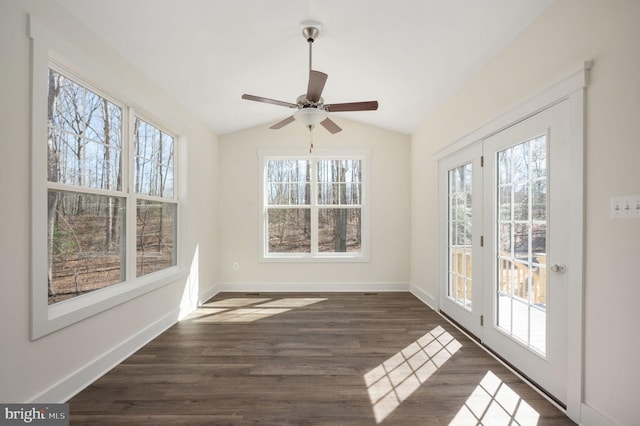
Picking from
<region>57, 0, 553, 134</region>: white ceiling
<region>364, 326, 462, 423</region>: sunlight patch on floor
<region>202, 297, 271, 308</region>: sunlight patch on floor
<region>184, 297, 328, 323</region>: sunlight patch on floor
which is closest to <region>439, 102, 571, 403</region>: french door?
<region>364, 326, 462, 423</region>: sunlight patch on floor

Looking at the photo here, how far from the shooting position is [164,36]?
99.0 inches

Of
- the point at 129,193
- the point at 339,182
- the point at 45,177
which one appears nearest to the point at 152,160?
the point at 129,193

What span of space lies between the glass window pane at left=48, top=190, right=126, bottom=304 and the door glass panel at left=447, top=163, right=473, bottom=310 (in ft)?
11.3

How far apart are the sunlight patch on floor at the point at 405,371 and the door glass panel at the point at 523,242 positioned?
0.59 metres

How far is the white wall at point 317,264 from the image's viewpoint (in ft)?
16.7

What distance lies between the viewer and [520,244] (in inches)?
94.7

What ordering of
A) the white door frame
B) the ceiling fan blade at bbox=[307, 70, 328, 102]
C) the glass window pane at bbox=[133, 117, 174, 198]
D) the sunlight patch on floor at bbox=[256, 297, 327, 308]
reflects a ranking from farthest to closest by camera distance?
the sunlight patch on floor at bbox=[256, 297, 327, 308], the glass window pane at bbox=[133, 117, 174, 198], the ceiling fan blade at bbox=[307, 70, 328, 102], the white door frame

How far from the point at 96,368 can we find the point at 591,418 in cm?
327

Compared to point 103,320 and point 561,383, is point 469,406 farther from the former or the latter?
point 103,320

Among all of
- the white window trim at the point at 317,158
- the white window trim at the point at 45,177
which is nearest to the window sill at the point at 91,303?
the white window trim at the point at 45,177

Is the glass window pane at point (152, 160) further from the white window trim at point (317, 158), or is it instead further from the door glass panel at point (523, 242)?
the door glass panel at point (523, 242)

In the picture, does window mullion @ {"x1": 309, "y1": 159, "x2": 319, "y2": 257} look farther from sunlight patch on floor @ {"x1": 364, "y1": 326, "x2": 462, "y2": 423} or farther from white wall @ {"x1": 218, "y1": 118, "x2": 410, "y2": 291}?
sunlight patch on floor @ {"x1": 364, "y1": 326, "x2": 462, "y2": 423}

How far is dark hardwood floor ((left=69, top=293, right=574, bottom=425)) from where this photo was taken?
74.9 inches

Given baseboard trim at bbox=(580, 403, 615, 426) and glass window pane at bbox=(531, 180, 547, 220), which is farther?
glass window pane at bbox=(531, 180, 547, 220)
